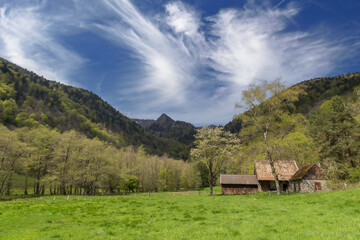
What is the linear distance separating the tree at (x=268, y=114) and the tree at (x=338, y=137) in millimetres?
12552

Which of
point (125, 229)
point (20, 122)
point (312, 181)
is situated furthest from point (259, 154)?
point (20, 122)

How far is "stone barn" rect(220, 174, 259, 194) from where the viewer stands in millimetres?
52312

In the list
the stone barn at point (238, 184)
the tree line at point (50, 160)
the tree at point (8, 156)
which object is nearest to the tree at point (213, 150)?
the stone barn at point (238, 184)

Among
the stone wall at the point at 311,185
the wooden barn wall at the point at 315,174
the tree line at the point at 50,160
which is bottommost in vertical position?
the stone wall at the point at 311,185

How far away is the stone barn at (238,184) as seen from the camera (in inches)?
2060

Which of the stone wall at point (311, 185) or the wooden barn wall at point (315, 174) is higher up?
the wooden barn wall at point (315, 174)

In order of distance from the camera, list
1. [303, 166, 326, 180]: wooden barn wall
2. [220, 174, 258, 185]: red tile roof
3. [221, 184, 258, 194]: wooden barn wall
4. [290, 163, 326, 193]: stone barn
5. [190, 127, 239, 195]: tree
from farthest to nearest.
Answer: [221, 184, 258, 194]: wooden barn wall → [220, 174, 258, 185]: red tile roof → [190, 127, 239, 195]: tree → [303, 166, 326, 180]: wooden barn wall → [290, 163, 326, 193]: stone barn

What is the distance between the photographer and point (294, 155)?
58969 mm

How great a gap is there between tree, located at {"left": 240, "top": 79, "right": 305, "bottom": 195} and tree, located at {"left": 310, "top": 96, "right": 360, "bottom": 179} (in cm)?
1255

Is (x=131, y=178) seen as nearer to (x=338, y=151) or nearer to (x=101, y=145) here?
(x=101, y=145)

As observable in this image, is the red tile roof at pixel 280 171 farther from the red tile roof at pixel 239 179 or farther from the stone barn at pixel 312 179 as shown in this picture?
the stone barn at pixel 312 179

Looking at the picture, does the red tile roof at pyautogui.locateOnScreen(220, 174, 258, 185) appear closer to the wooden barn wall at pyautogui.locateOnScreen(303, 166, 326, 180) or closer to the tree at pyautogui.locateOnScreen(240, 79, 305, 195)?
the wooden barn wall at pyautogui.locateOnScreen(303, 166, 326, 180)

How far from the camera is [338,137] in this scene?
39000mm

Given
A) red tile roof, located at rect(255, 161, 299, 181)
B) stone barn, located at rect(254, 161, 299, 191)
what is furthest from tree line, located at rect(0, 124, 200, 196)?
stone barn, located at rect(254, 161, 299, 191)
